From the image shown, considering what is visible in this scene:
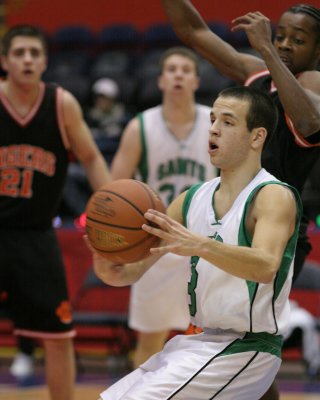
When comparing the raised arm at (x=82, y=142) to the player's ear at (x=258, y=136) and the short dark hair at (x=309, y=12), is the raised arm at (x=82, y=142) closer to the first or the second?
the short dark hair at (x=309, y=12)

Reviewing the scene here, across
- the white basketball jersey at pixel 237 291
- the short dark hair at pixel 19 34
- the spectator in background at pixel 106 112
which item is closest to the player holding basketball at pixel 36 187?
the short dark hair at pixel 19 34

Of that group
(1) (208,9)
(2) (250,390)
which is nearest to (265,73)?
(2) (250,390)

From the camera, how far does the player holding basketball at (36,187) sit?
18.7 feet

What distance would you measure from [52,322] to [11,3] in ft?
29.8

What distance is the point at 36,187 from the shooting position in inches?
230

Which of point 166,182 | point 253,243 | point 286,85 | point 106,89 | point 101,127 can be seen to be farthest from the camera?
point 106,89

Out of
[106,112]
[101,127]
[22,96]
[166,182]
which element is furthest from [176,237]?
[106,112]

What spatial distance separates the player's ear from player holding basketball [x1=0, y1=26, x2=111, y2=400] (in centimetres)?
217

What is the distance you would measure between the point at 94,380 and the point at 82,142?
8.12 ft

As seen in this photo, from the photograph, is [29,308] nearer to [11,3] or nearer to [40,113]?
[40,113]

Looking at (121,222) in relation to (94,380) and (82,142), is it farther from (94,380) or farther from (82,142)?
(94,380)

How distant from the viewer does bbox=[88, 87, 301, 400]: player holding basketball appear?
11.5ft

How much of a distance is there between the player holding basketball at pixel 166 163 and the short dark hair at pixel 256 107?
8.36 ft

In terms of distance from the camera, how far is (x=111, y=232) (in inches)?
150
